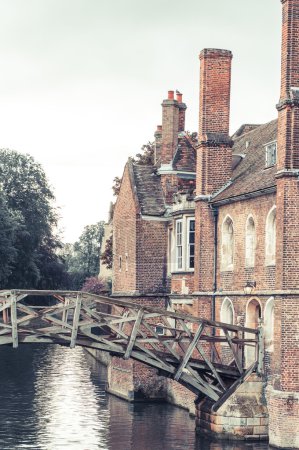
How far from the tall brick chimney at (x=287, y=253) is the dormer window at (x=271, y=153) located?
354 cm

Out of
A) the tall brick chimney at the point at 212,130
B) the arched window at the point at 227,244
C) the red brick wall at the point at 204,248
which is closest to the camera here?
the arched window at the point at 227,244

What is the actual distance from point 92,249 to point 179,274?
13490 centimetres

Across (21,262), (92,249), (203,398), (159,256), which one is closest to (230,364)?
(203,398)

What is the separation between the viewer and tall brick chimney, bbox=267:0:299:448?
1123 inches

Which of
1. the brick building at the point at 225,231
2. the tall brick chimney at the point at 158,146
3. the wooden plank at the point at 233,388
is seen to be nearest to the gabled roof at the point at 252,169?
the brick building at the point at 225,231

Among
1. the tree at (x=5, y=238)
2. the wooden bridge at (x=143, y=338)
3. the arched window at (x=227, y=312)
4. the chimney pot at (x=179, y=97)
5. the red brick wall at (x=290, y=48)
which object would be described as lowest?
the wooden bridge at (x=143, y=338)

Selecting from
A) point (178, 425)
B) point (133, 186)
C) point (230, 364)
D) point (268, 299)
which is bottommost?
point (178, 425)

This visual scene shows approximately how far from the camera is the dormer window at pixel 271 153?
1313 inches

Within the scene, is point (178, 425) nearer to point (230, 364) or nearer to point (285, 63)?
point (230, 364)

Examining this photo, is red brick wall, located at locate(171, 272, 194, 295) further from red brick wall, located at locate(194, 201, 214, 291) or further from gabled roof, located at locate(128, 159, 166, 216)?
gabled roof, located at locate(128, 159, 166, 216)

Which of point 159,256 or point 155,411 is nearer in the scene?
point 155,411

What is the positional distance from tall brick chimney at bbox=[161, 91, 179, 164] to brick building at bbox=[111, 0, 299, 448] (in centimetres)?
4

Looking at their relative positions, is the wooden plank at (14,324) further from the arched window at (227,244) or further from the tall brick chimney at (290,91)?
the arched window at (227,244)

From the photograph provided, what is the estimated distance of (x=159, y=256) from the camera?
3962 cm
